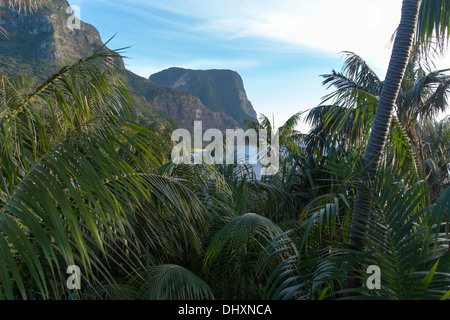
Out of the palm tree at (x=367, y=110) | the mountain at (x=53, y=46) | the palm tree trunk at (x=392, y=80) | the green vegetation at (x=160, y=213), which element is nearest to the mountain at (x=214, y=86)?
the mountain at (x=53, y=46)

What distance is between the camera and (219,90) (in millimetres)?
105000

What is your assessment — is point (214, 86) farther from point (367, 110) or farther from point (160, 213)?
point (160, 213)

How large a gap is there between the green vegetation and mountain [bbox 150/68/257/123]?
78.9 m

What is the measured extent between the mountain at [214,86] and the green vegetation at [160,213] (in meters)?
78.9

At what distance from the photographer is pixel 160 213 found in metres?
2.66

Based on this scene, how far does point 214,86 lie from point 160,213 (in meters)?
106

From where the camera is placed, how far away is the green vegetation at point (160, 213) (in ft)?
5.02

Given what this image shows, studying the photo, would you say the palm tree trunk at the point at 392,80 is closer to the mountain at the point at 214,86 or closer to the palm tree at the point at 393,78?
the palm tree at the point at 393,78

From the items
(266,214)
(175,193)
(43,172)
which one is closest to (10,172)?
(43,172)

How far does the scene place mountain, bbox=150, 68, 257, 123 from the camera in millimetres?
88994

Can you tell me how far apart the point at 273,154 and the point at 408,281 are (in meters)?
5.57

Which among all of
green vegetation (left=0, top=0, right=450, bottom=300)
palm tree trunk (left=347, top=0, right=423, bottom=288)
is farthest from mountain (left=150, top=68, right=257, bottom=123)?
palm tree trunk (left=347, top=0, right=423, bottom=288)

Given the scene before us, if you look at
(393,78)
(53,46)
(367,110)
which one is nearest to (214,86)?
(53,46)
